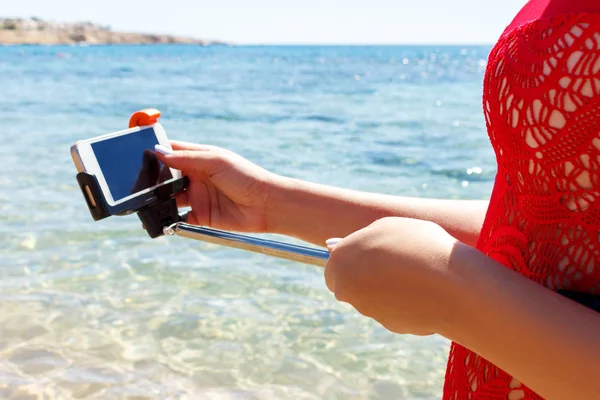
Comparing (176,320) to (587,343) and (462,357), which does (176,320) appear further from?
(587,343)

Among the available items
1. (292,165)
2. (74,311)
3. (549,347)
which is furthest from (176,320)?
(292,165)

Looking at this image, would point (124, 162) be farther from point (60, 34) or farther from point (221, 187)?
point (60, 34)

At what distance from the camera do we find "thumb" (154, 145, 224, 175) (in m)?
1.63

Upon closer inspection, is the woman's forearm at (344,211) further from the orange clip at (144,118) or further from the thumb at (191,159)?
the orange clip at (144,118)

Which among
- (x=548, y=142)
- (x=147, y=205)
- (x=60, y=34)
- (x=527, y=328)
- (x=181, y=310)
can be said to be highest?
(x=548, y=142)

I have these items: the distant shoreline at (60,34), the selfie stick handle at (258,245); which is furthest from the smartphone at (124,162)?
the distant shoreline at (60,34)

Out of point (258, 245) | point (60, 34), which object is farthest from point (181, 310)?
point (60, 34)

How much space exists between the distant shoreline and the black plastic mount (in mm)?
76206

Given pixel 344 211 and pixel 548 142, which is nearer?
pixel 548 142

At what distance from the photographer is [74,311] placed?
11.0ft

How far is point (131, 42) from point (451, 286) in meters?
97.7

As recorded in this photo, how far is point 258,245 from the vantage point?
4.10 ft

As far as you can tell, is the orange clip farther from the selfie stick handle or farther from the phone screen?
the selfie stick handle

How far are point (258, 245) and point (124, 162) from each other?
1.52ft
